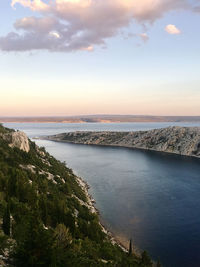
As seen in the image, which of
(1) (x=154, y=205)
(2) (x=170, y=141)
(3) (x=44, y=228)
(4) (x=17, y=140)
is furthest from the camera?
(2) (x=170, y=141)

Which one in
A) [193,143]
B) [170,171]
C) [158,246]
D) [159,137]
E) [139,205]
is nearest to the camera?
[158,246]

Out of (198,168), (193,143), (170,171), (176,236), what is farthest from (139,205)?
(193,143)

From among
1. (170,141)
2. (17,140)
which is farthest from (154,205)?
(170,141)

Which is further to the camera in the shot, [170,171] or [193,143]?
[193,143]

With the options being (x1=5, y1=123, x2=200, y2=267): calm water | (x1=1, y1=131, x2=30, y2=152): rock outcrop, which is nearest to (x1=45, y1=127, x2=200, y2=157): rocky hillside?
(x1=5, y1=123, x2=200, y2=267): calm water

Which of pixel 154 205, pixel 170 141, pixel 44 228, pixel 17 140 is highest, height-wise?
pixel 17 140

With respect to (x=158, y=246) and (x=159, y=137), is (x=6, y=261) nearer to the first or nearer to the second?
(x=158, y=246)

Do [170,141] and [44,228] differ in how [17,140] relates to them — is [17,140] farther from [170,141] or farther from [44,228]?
[170,141]

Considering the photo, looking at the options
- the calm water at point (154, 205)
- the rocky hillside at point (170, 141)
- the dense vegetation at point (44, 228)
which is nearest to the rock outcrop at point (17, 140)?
the dense vegetation at point (44, 228)
